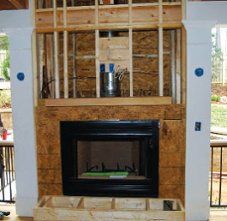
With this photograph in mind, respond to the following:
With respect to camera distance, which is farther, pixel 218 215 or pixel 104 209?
pixel 218 215

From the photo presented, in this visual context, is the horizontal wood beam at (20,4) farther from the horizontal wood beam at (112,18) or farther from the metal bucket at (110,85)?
the metal bucket at (110,85)

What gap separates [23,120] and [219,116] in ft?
31.9

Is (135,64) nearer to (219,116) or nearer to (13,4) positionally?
(13,4)

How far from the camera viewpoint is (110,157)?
4.01 metres

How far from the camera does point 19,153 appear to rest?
3.88 m

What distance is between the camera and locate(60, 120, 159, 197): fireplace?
376 cm

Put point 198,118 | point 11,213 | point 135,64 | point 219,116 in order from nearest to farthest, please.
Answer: point 198,118 < point 11,213 < point 135,64 < point 219,116

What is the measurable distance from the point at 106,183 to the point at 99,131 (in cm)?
66

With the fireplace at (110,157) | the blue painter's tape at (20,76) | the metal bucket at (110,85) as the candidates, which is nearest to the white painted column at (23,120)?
the blue painter's tape at (20,76)

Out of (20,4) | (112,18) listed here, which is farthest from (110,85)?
(20,4)

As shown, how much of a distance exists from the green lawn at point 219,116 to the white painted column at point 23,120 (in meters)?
9.32

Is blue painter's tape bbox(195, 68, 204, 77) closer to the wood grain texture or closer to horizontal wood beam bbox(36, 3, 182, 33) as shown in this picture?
horizontal wood beam bbox(36, 3, 182, 33)

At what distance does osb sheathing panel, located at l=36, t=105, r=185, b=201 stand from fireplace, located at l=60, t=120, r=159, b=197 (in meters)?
0.07

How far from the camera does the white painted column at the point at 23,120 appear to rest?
12.3 ft
